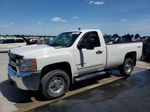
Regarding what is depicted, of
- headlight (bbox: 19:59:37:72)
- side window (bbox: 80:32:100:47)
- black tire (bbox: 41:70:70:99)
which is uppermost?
side window (bbox: 80:32:100:47)

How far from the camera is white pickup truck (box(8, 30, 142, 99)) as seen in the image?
362 centimetres

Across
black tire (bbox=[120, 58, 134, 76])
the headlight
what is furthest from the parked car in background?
the headlight

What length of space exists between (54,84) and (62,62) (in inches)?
27.0

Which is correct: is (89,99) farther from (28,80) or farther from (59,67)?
(28,80)

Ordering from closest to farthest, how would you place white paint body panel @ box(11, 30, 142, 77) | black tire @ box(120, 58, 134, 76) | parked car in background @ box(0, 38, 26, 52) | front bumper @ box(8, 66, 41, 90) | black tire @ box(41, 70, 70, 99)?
front bumper @ box(8, 66, 41, 90) < white paint body panel @ box(11, 30, 142, 77) < black tire @ box(41, 70, 70, 99) < black tire @ box(120, 58, 134, 76) < parked car in background @ box(0, 38, 26, 52)

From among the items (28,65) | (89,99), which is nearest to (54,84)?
(28,65)

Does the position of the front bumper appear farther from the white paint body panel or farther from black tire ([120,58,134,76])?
black tire ([120,58,134,76])

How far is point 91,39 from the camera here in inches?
196

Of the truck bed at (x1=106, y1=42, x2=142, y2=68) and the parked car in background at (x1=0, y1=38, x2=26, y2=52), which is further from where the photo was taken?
the parked car in background at (x1=0, y1=38, x2=26, y2=52)

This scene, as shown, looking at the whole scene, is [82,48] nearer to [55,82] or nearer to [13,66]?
[55,82]

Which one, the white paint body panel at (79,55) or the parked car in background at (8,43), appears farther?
the parked car in background at (8,43)

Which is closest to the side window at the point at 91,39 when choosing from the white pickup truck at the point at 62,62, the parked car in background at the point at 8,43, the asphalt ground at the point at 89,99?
the white pickup truck at the point at 62,62

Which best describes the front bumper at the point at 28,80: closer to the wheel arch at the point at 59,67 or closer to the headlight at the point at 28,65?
the headlight at the point at 28,65

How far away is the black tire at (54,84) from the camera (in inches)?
154
